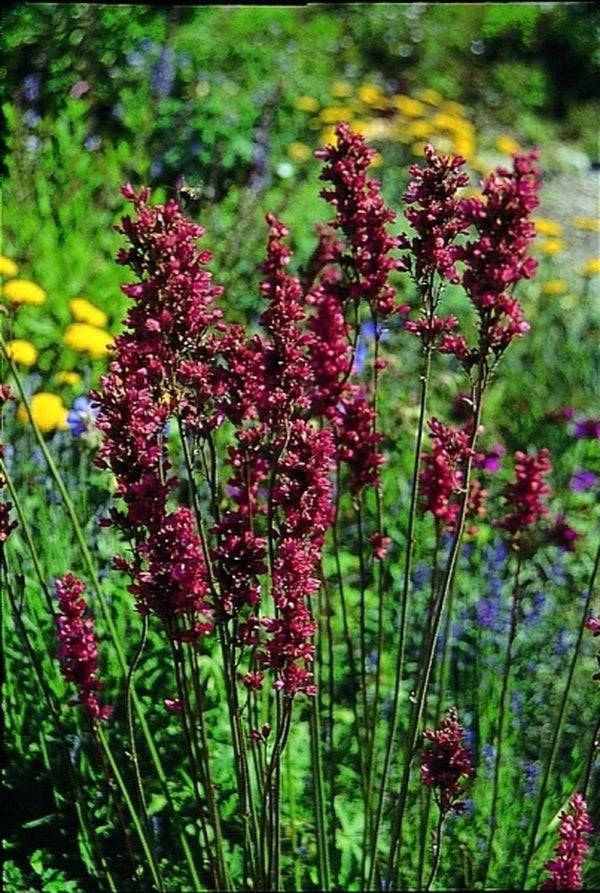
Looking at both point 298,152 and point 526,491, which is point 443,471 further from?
point 298,152

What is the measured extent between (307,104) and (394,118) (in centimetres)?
156

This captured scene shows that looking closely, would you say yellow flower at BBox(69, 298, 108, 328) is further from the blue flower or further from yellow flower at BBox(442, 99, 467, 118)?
yellow flower at BBox(442, 99, 467, 118)

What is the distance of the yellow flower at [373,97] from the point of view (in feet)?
25.2

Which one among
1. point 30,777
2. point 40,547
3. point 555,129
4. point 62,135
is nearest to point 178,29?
point 62,135

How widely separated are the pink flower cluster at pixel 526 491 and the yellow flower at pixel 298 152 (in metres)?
4.68

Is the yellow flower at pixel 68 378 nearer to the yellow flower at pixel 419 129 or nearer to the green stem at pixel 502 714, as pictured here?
the green stem at pixel 502 714

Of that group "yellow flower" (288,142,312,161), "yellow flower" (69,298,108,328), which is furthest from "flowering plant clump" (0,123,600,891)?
"yellow flower" (288,142,312,161)

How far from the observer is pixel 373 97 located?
25.4 feet

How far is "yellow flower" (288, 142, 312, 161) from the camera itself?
6.45 meters

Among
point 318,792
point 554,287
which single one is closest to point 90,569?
point 318,792

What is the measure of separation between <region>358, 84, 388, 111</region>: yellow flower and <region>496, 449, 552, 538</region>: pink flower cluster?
6007 mm

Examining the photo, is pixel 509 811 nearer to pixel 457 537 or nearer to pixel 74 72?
pixel 457 537

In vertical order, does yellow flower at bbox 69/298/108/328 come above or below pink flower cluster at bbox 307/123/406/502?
above

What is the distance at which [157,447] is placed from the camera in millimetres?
1562
